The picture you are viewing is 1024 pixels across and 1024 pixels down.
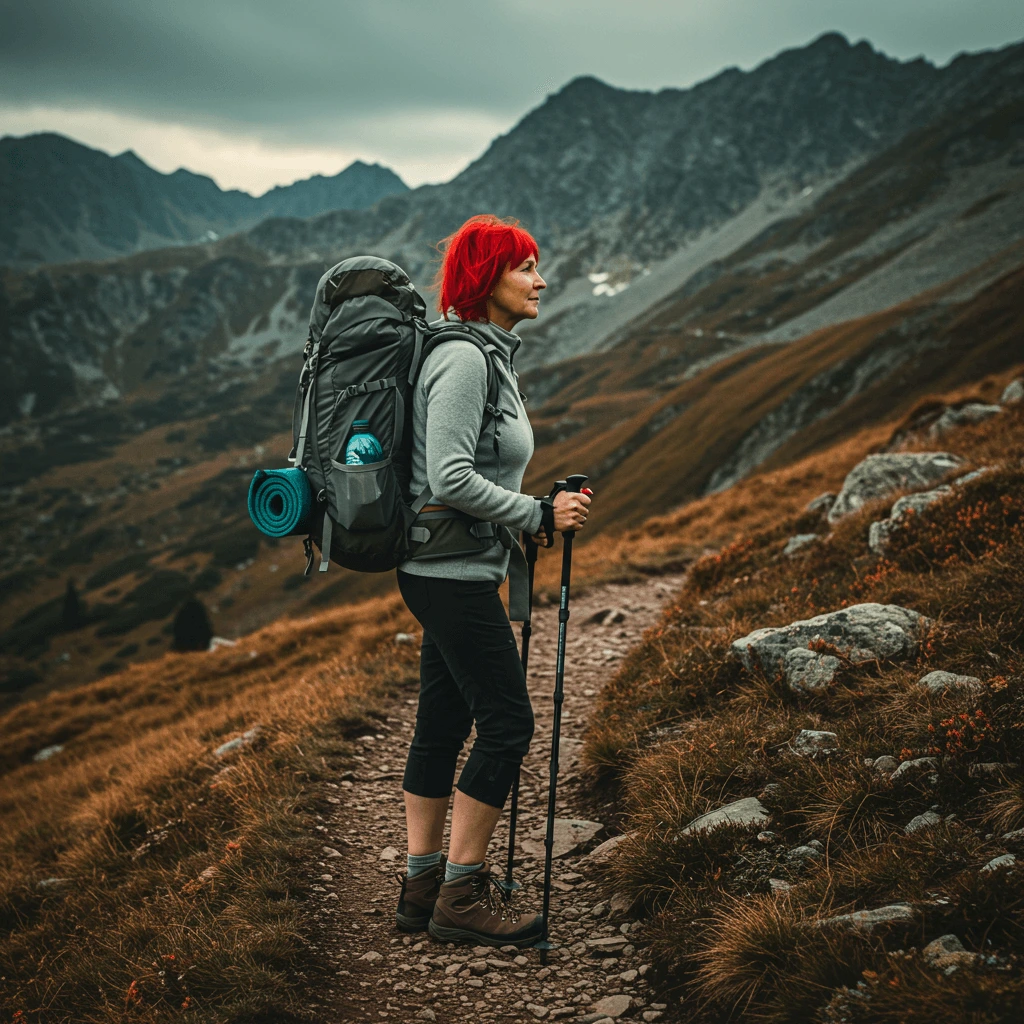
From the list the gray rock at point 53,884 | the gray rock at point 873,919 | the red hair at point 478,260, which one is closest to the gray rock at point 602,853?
the gray rock at point 873,919

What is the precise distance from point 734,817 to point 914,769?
107cm

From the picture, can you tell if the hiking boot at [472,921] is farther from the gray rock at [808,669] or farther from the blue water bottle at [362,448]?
the gray rock at [808,669]

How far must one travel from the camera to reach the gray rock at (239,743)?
338 inches

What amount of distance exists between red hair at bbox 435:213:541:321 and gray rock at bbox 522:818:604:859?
3.86 metres

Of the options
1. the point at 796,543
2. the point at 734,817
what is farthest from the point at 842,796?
the point at 796,543

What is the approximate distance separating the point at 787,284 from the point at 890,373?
135 meters

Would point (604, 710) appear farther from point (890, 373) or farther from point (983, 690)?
point (890, 373)

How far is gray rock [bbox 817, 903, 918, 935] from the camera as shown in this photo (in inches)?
131

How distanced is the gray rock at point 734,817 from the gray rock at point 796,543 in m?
6.12

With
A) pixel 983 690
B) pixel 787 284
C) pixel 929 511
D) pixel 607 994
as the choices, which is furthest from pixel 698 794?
pixel 787 284

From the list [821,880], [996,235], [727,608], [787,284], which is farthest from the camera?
[787,284]

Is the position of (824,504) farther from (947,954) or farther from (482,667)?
(947,954)

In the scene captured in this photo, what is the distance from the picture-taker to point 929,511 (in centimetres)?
832

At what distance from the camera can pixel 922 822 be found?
156 inches
